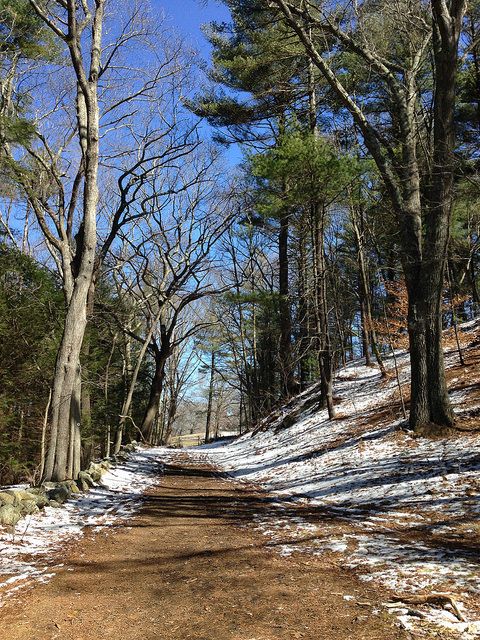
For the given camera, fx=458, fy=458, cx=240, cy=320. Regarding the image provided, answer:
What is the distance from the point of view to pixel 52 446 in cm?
721

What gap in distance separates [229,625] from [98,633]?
0.76 meters

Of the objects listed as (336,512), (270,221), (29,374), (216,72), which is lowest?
(336,512)

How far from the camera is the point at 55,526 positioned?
5.19m

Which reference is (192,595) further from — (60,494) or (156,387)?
(156,387)

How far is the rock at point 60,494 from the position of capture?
241 inches

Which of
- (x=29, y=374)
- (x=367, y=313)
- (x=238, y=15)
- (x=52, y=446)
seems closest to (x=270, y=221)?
(x=367, y=313)

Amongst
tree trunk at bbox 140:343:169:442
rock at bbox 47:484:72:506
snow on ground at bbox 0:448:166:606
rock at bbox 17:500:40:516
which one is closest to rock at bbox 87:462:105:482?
snow on ground at bbox 0:448:166:606

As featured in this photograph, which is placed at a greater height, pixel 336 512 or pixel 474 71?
pixel 474 71

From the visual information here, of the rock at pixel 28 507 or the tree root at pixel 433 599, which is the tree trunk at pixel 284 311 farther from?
the tree root at pixel 433 599

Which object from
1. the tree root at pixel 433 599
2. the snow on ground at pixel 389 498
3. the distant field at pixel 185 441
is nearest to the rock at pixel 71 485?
the snow on ground at pixel 389 498

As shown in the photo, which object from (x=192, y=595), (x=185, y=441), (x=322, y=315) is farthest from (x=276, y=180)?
(x=185, y=441)

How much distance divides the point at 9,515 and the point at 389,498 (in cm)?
444

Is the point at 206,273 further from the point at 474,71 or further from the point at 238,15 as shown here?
the point at 474,71

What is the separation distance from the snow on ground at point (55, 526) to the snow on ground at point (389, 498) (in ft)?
6.71
